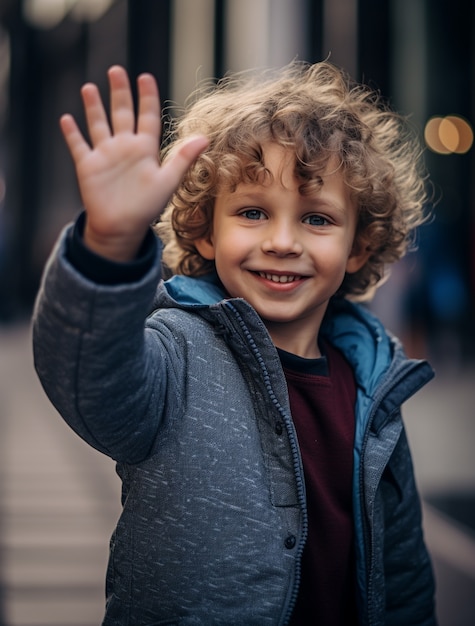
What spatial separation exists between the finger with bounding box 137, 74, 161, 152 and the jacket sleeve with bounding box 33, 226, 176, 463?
209 mm

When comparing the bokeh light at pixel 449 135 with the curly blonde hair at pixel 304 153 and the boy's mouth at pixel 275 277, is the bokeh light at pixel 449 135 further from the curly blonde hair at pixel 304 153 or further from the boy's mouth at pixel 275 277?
the boy's mouth at pixel 275 277

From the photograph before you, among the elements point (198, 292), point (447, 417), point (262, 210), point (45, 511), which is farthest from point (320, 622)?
point (447, 417)

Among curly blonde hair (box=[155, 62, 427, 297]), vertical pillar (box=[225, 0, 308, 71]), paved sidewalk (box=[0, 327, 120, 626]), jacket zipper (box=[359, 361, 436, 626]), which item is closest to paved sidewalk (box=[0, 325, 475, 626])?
paved sidewalk (box=[0, 327, 120, 626])

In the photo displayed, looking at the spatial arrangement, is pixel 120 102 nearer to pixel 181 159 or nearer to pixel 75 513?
pixel 181 159

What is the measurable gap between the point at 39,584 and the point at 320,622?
2.86m

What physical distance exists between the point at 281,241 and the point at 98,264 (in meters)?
0.53

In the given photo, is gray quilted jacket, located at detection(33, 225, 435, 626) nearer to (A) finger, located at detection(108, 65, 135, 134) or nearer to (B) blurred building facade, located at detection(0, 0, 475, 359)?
(A) finger, located at detection(108, 65, 135, 134)

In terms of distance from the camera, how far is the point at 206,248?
228 cm

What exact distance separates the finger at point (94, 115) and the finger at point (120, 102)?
19 millimetres

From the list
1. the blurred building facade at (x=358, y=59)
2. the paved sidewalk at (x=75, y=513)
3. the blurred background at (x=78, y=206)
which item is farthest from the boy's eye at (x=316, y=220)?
the blurred building facade at (x=358, y=59)

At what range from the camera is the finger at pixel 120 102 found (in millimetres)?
1644

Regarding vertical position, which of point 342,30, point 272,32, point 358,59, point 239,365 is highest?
point 342,30

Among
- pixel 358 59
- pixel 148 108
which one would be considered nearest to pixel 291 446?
pixel 148 108

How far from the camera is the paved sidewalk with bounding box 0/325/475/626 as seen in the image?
14.2 feet
